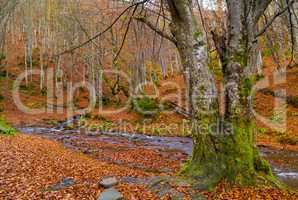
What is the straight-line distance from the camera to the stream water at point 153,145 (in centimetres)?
1213

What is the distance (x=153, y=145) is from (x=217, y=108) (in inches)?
400

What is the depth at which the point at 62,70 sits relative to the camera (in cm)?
4125

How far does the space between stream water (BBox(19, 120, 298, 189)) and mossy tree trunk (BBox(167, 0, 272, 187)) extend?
9.73 feet

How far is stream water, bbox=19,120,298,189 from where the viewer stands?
12133mm

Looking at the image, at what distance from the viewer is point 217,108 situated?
7.73m

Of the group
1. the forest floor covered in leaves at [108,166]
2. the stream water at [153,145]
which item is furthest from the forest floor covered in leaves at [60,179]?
the stream water at [153,145]

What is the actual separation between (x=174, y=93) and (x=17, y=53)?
2497cm

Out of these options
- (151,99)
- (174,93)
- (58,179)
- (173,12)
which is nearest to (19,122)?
(151,99)

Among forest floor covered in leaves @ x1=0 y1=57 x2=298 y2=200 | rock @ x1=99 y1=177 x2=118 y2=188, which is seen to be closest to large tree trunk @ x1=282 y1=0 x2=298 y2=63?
forest floor covered in leaves @ x1=0 y1=57 x2=298 y2=200

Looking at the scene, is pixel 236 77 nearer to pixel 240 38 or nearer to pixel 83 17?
pixel 240 38

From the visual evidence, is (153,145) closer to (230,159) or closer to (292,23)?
(292,23)

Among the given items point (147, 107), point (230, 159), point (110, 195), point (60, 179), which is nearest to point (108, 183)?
point (110, 195)

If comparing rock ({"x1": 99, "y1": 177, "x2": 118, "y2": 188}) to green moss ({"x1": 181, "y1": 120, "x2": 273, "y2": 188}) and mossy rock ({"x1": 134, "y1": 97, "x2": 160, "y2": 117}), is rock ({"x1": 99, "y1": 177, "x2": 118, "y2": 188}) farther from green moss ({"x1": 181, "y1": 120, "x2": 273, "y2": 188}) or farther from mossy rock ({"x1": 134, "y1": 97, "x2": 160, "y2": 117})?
mossy rock ({"x1": 134, "y1": 97, "x2": 160, "y2": 117})

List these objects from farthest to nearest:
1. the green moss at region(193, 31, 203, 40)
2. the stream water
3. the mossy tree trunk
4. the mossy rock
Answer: the mossy rock
the stream water
the green moss at region(193, 31, 203, 40)
the mossy tree trunk
